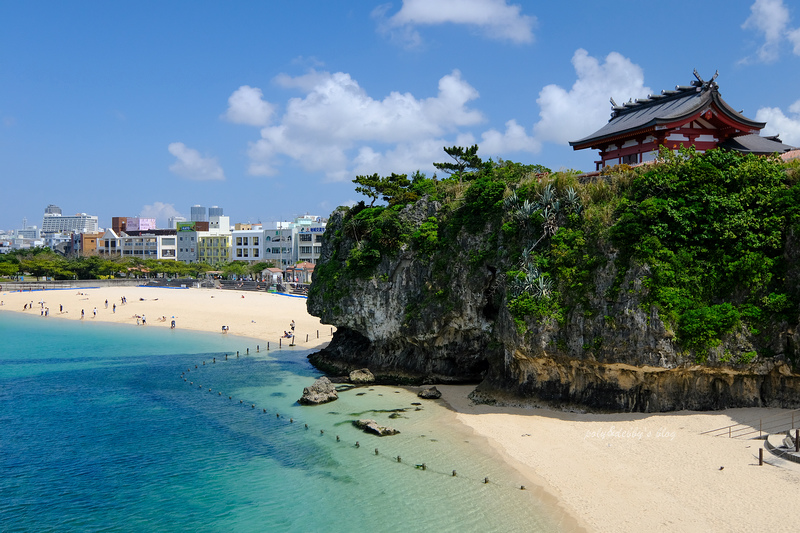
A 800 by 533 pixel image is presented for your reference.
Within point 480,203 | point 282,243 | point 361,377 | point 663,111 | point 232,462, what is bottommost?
point 232,462

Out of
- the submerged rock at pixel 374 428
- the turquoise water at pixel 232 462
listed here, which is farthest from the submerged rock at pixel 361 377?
the submerged rock at pixel 374 428

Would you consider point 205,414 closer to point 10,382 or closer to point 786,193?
point 10,382

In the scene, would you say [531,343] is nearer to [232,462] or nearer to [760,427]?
[760,427]

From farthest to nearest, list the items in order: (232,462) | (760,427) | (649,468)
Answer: (232,462) < (760,427) < (649,468)

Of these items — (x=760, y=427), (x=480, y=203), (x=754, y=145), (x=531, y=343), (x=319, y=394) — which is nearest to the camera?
(x=760, y=427)

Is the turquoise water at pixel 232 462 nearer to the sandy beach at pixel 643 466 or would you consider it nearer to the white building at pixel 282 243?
the sandy beach at pixel 643 466

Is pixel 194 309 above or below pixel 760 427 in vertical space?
above

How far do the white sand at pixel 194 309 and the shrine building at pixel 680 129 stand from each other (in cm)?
2991

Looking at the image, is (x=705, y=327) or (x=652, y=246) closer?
(x=705, y=327)

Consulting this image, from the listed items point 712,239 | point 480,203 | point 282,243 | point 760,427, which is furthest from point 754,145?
point 282,243

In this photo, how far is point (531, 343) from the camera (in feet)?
89.1

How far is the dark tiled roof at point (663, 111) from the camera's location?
98.3ft

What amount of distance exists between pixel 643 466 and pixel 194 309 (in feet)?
199

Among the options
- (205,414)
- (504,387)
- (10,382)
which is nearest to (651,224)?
(504,387)
